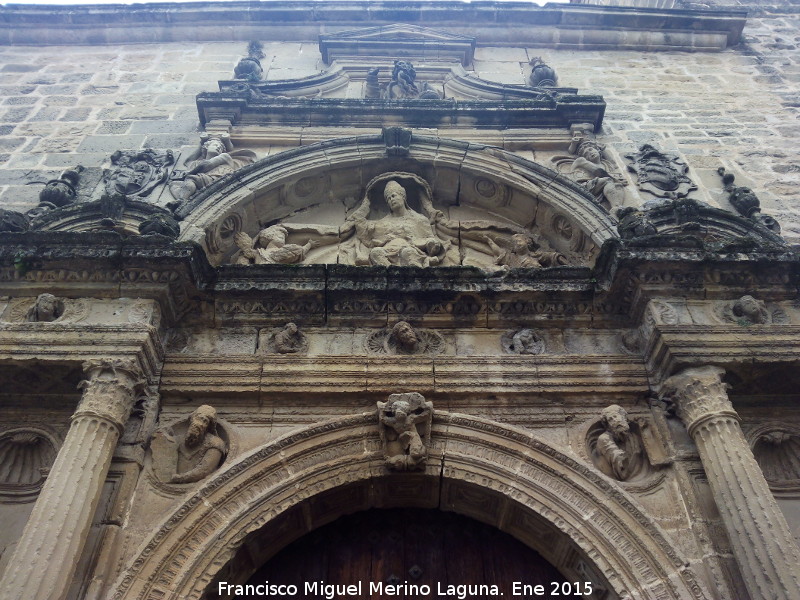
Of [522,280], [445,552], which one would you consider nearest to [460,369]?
[522,280]

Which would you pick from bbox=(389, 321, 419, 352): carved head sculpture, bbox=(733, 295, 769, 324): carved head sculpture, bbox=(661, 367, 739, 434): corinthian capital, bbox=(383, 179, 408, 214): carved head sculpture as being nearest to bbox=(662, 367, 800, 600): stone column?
bbox=(661, 367, 739, 434): corinthian capital

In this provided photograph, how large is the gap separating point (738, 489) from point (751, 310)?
1594 millimetres

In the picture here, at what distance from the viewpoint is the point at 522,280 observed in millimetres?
5621

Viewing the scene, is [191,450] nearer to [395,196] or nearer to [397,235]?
[397,235]

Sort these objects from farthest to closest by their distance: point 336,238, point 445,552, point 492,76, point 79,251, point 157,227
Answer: point 492,76 → point 336,238 → point 157,227 → point 79,251 → point 445,552

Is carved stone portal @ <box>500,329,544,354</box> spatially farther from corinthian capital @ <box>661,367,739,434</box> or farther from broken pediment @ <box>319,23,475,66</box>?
broken pediment @ <box>319,23,475,66</box>

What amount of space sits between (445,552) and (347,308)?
1962 mm

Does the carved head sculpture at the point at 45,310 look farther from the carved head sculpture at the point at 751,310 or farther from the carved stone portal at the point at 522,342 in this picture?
the carved head sculpture at the point at 751,310

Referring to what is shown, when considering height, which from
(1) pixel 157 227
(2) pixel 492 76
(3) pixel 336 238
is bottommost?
(1) pixel 157 227

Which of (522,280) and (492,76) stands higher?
(492,76)

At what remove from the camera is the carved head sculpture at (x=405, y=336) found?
5.35m

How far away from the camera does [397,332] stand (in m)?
5.38

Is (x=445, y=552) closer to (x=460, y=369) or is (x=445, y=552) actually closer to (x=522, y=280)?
(x=460, y=369)

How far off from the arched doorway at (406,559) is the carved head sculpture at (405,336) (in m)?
1.20
